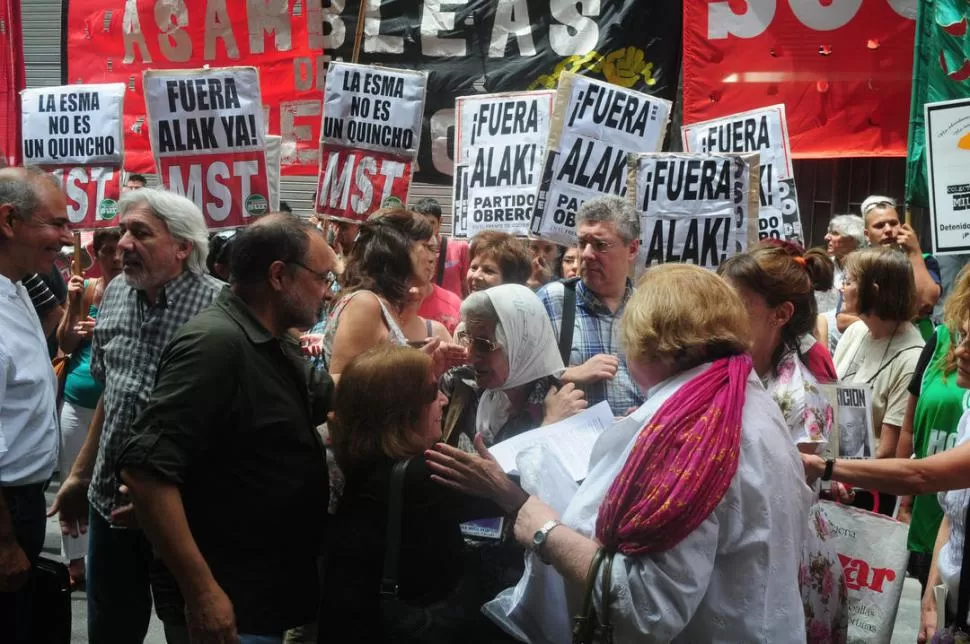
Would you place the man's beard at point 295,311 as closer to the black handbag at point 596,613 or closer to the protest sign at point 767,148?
the black handbag at point 596,613

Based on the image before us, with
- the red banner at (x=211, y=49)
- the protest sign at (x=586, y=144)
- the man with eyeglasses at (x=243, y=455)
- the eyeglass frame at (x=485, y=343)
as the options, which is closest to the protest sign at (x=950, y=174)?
the protest sign at (x=586, y=144)

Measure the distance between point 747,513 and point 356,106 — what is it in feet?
19.9

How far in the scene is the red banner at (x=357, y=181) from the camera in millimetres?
7867

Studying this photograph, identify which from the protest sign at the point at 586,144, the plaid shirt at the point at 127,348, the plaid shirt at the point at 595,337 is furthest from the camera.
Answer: the protest sign at the point at 586,144

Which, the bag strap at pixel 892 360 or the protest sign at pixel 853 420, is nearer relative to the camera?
the protest sign at pixel 853 420

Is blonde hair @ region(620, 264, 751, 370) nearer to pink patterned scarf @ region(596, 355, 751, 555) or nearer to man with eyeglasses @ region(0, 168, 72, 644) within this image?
pink patterned scarf @ region(596, 355, 751, 555)

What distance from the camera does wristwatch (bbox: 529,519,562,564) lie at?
2.65 m

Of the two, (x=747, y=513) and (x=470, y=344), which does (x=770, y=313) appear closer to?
(x=470, y=344)

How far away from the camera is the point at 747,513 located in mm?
2500

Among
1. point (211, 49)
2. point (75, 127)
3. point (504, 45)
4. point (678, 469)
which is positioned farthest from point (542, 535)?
point (211, 49)

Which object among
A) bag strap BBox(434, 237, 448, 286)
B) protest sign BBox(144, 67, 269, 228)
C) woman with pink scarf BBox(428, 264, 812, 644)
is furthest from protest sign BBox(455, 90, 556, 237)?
woman with pink scarf BBox(428, 264, 812, 644)

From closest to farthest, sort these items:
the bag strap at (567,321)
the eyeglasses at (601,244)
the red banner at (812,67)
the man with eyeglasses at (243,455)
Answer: the man with eyeglasses at (243,455) → the bag strap at (567,321) → the eyeglasses at (601,244) → the red banner at (812,67)

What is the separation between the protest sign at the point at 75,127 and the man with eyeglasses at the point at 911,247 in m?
5.40

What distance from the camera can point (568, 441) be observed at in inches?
128
